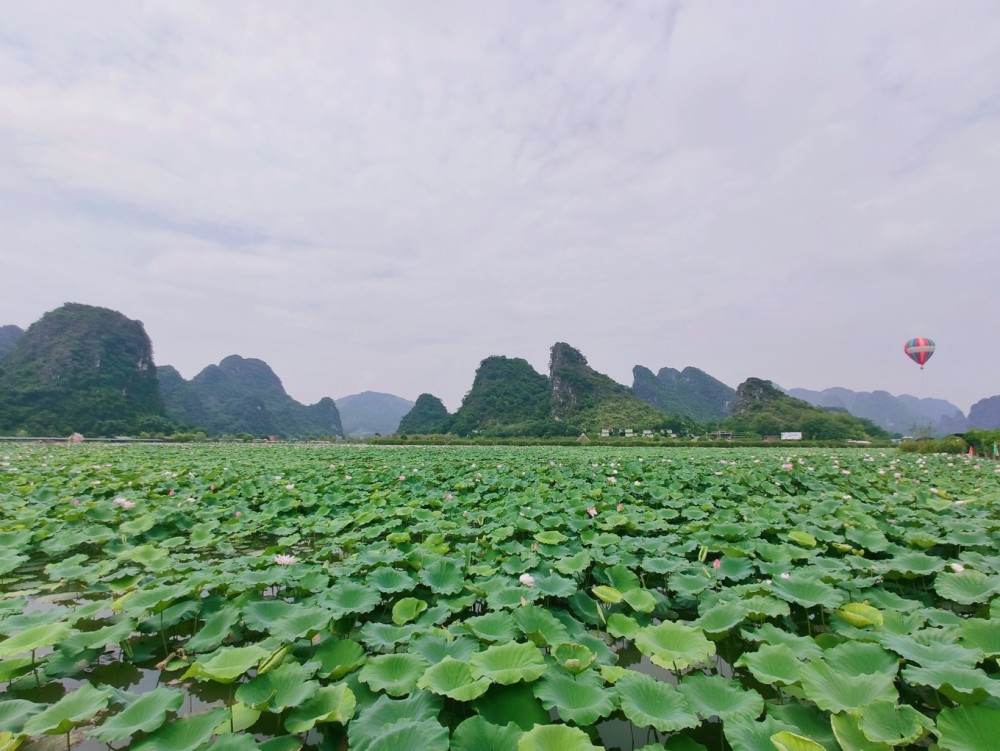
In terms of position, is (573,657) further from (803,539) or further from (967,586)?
(803,539)

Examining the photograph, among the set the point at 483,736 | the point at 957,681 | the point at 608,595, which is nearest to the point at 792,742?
the point at 957,681

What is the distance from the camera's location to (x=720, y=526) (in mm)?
4090

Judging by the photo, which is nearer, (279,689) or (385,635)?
(279,689)

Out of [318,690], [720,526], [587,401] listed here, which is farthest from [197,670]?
[587,401]

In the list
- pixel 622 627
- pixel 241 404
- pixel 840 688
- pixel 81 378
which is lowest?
pixel 622 627

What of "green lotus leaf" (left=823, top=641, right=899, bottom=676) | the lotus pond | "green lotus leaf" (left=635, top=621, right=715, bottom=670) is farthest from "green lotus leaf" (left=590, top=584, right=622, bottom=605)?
"green lotus leaf" (left=823, top=641, right=899, bottom=676)

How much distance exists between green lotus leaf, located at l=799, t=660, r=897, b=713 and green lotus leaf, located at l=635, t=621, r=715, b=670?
35 cm

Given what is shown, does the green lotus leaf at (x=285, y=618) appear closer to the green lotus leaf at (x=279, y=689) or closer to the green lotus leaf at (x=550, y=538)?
the green lotus leaf at (x=279, y=689)

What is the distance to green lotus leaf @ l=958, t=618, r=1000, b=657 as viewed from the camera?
196 centimetres

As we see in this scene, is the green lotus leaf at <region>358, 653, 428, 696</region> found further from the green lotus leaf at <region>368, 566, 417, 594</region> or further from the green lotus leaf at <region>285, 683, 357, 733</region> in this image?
the green lotus leaf at <region>368, 566, 417, 594</region>

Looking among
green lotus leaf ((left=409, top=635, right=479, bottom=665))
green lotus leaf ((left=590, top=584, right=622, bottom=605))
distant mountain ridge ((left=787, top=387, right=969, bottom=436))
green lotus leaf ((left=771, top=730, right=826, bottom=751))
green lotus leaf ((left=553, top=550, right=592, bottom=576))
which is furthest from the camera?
distant mountain ridge ((left=787, top=387, right=969, bottom=436))

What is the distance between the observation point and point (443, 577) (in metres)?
3.07

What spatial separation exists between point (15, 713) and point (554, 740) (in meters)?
1.92

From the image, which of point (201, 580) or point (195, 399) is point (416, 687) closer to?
point (201, 580)
